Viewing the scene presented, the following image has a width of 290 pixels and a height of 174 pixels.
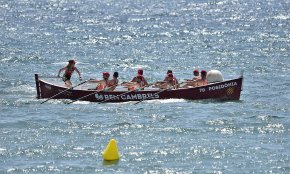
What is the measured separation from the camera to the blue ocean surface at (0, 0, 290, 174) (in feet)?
84.3

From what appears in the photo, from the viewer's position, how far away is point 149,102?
35.7 m

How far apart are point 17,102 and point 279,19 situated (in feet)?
150

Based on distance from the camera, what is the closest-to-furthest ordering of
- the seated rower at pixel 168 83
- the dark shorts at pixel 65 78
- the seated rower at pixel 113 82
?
1. the seated rower at pixel 113 82
2. the seated rower at pixel 168 83
3. the dark shorts at pixel 65 78

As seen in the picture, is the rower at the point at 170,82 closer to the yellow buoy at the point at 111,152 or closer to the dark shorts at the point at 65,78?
the dark shorts at the point at 65,78

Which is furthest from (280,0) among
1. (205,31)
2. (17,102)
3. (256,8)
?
(17,102)

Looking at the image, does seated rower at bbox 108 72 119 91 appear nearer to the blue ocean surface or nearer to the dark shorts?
the blue ocean surface

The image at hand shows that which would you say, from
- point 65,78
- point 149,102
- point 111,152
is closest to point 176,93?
point 149,102

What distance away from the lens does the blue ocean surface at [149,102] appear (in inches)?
1012

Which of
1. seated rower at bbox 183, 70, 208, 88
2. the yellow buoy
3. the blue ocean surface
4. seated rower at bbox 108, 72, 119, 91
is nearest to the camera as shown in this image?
the yellow buoy

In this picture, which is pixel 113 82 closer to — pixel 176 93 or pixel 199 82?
pixel 176 93

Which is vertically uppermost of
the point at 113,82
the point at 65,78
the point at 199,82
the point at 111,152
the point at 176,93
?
the point at 65,78

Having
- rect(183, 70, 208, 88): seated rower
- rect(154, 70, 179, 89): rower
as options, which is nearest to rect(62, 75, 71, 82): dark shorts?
rect(154, 70, 179, 89): rower

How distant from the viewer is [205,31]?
66875 mm

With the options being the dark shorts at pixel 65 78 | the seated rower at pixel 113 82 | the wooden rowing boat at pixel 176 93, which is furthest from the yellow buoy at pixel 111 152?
the dark shorts at pixel 65 78
